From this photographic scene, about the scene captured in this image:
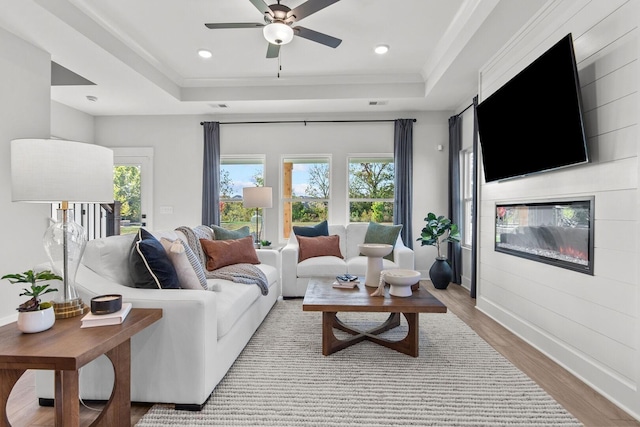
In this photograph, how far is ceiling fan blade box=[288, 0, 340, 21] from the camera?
2.44 m

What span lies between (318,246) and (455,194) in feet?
7.13

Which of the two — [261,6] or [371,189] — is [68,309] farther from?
[371,189]

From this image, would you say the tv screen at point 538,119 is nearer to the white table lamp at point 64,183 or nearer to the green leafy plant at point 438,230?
the green leafy plant at point 438,230

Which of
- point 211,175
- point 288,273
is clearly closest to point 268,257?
point 288,273

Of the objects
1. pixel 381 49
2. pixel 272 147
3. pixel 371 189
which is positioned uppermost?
pixel 381 49

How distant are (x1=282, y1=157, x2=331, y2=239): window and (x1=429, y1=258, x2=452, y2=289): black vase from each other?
6.12 feet

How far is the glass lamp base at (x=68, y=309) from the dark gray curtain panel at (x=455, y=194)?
4407mm

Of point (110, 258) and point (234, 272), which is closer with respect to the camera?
point (110, 258)

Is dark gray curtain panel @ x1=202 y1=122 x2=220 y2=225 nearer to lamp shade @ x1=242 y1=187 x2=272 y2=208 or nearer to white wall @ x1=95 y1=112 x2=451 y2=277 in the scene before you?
white wall @ x1=95 y1=112 x2=451 y2=277

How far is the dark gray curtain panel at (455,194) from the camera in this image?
4801mm

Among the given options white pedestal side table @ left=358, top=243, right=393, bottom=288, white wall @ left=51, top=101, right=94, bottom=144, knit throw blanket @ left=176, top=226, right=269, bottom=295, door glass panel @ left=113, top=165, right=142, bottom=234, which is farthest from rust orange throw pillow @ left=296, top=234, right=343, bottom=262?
white wall @ left=51, top=101, right=94, bottom=144

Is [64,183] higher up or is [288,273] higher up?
[64,183]

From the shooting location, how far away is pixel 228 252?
10.9 ft

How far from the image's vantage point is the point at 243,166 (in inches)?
216
